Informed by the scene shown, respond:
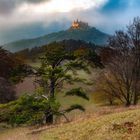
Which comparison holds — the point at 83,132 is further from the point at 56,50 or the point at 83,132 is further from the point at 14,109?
the point at 56,50

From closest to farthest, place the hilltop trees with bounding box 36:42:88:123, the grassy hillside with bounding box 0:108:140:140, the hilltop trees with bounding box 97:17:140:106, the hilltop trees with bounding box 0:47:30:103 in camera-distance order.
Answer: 1. the grassy hillside with bounding box 0:108:140:140
2. the hilltop trees with bounding box 36:42:88:123
3. the hilltop trees with bounding box 0:47:30:103
4. the hilltop trees with bounding box 97:17:140:106

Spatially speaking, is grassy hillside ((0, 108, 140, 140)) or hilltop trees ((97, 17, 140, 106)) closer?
grassy hillside ((0, 108, 140, 140))

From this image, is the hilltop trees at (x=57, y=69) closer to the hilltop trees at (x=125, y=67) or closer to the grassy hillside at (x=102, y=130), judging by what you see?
the hilltop trees at (x=125, y=67)

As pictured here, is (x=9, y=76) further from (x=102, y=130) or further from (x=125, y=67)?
(x=102, y=130)

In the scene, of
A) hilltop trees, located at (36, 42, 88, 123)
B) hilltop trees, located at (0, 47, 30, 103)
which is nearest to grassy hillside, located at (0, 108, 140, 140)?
hilltop trees, located at (36, 42, 88, 123)

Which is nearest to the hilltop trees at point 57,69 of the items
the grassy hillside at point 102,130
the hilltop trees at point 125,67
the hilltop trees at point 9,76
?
the hilltop trees at point 9,76

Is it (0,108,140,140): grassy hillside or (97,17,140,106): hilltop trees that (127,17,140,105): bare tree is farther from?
(0,108,140,140): grassy hillside

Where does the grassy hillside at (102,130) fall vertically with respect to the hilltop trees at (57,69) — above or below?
below

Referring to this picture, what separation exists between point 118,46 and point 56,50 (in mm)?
17067

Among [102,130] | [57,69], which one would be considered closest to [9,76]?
[57,69]

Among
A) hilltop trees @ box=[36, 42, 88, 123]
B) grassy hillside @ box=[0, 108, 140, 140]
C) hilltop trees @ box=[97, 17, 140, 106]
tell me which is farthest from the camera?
hilltop trees @ box=[97, 17, 140, 106]

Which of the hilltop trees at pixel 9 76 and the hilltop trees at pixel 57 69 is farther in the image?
the hilltop trees at pixel 9 76

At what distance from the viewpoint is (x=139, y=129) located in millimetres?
22031

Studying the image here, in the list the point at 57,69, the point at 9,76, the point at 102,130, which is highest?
the point at 9,76
